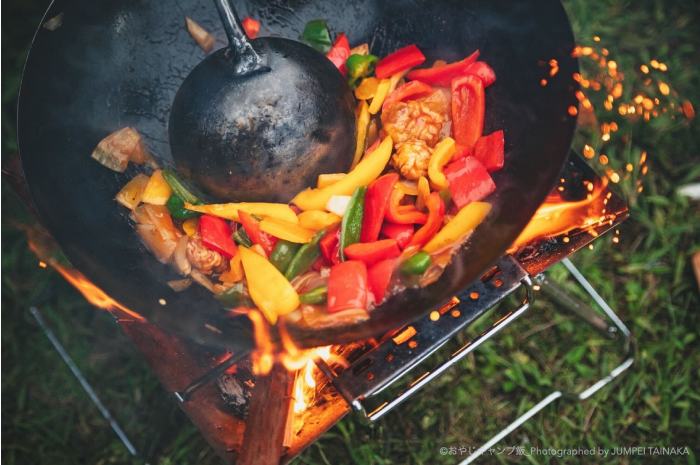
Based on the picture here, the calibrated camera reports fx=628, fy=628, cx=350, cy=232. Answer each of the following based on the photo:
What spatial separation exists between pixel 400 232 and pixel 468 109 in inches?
30.7

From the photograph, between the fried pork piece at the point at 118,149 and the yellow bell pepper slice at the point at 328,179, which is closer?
the yellow bell pepper slice at the point at 328,179

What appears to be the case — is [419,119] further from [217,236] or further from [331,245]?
[217,236]

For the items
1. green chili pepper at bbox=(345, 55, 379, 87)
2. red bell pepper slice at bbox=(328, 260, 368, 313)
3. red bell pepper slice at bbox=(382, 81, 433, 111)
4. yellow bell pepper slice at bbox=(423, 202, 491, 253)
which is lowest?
yellow bell pepper slice at bbox=(423, 202, 491, 253)

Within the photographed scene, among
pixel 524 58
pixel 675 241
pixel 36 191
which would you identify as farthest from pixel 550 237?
pixel 36 191

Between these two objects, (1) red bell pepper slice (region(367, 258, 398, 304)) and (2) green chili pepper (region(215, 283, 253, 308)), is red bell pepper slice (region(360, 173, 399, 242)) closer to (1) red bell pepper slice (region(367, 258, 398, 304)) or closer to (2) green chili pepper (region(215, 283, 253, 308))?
(1) red bell pepper slice (region(367, 258, 398, 304))

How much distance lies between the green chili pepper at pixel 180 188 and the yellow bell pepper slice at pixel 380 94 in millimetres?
1138

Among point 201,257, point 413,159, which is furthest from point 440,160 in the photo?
point 201,257

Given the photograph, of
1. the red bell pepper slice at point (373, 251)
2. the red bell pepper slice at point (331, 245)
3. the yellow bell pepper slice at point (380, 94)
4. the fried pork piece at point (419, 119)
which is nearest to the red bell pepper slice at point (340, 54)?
the yellow bell pepper slice at point (380, 94)

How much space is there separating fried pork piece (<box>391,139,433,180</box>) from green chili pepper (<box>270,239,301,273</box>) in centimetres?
71

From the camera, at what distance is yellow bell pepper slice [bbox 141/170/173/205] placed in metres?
3.45

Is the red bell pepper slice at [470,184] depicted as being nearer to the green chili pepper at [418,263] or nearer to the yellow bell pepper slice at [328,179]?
the green chili pepper at [418,263]

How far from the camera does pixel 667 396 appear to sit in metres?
4.40

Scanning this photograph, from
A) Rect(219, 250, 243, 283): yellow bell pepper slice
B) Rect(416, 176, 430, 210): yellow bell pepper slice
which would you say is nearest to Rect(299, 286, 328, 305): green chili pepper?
Rect(219, 250, 243, 283): yellow bell pepper slice

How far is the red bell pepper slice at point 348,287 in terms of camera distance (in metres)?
2.89
